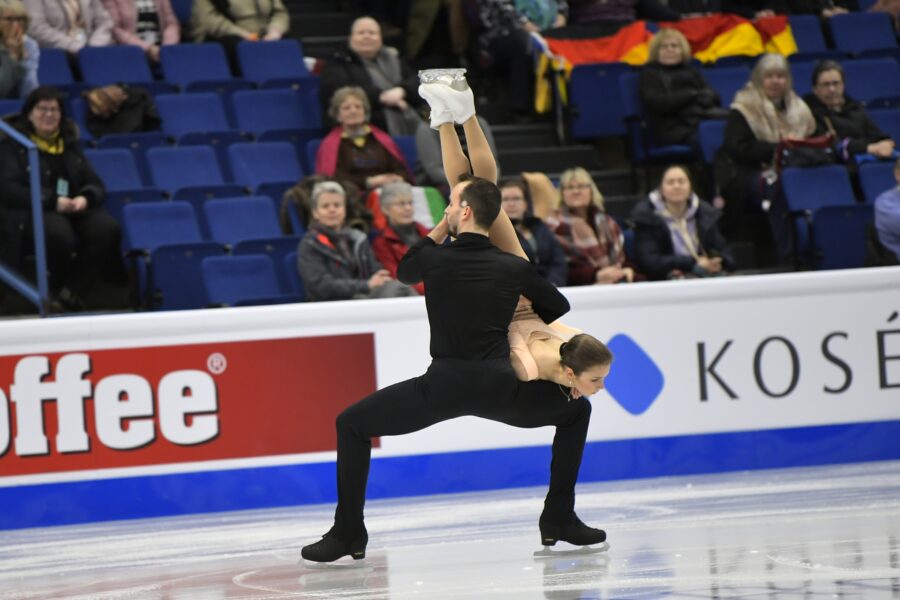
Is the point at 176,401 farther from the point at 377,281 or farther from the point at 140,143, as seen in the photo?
the point at 140,143

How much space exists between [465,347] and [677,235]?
4.39 meters

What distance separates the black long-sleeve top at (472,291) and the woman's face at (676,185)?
13.5 ft

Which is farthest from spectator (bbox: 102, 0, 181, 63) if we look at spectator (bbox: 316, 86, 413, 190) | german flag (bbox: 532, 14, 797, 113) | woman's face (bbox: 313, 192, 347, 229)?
woman's face (bbox: 313, 192, 347, 229)

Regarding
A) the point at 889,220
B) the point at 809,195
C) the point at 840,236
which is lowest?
the point at 840,236

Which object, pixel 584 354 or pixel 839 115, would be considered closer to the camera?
pixel 584 354

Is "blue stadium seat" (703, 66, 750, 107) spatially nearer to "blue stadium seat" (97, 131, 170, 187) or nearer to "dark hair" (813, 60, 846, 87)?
"dark hair" (813, 60, 846, 87)

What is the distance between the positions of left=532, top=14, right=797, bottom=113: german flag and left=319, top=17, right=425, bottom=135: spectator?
1271mm

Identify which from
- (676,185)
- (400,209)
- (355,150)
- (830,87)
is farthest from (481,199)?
(830,87)

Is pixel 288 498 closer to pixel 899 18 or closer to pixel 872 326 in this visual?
pixel 872 326

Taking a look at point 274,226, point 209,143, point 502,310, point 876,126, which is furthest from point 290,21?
point 502,310

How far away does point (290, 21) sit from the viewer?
12820 mm

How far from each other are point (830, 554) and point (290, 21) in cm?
851

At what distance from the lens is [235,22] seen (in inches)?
464

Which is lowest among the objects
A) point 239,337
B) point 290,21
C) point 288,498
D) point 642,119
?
point 288,498
